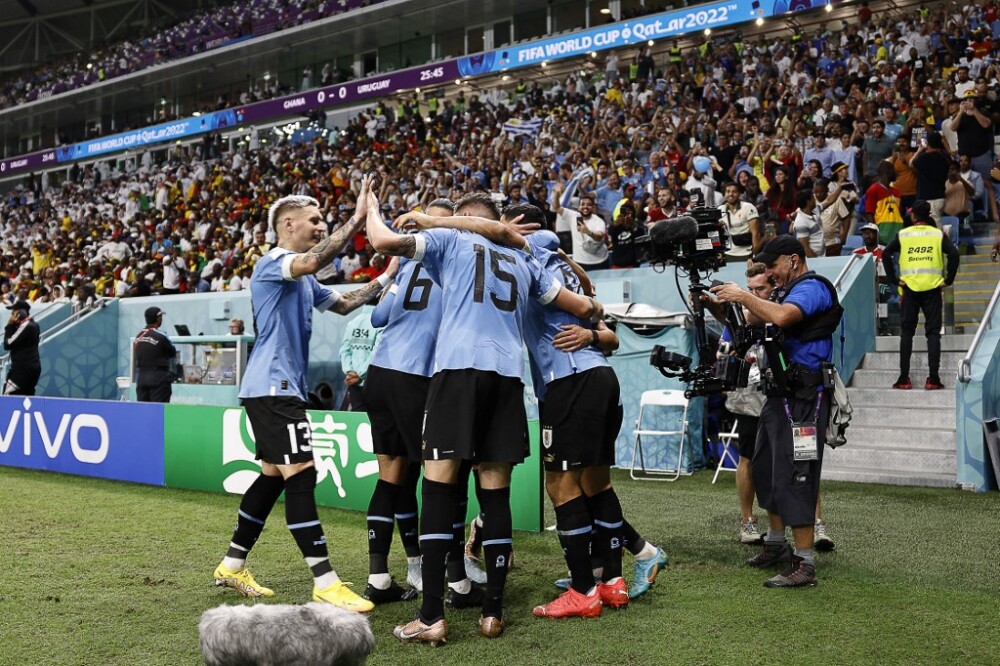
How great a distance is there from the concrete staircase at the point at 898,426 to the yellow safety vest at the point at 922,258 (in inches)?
39.5

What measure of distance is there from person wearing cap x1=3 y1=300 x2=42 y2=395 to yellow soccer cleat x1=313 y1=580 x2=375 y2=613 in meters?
9.25

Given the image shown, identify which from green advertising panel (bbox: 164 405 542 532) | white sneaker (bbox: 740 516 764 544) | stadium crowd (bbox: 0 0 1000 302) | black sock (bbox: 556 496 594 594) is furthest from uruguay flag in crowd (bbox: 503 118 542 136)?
black sock (bbox: 556 496 594 594)

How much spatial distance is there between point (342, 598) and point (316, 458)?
3220 mm

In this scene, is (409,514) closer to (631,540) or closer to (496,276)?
(631,540)

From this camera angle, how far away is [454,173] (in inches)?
734

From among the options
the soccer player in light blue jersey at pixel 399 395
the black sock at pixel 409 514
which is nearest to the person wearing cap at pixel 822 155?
the soccer player in light blue jersey at pixel 399 395

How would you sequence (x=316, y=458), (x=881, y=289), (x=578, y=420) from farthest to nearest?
1. (x=881, y=289)
2. (x=316, y=458)
3. (x=578, y=420)

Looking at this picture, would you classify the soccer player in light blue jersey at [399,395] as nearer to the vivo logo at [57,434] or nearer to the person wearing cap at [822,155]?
the vivo logo at [57,434]

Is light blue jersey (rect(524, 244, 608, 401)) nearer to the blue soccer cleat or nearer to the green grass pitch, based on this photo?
the blue soccer cleat

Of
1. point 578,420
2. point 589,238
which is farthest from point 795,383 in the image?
point 589,238

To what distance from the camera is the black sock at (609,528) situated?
14.6ft

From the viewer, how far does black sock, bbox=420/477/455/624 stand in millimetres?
3775

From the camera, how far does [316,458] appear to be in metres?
7.38

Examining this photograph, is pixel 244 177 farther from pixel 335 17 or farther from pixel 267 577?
pixel 267 577
